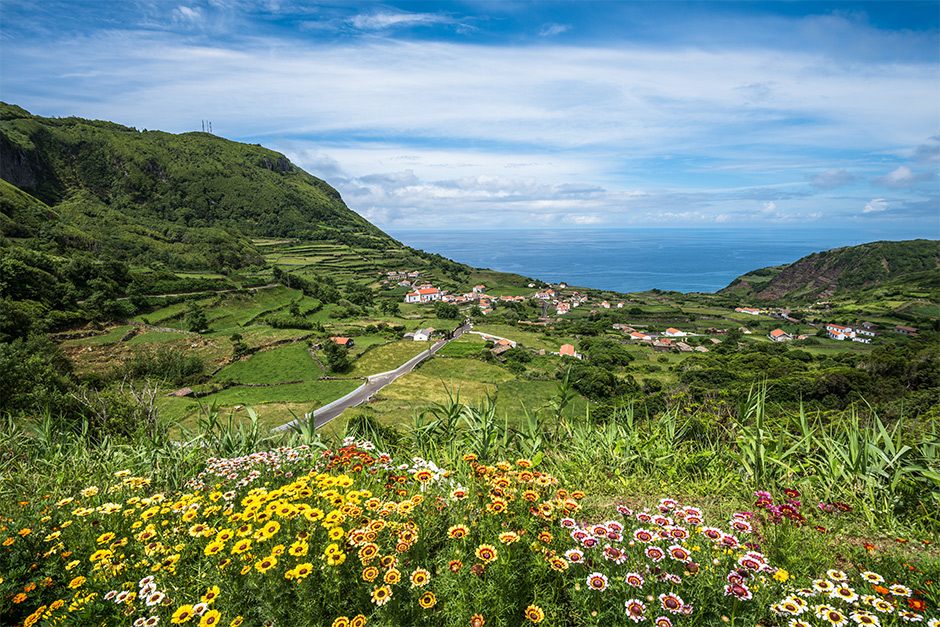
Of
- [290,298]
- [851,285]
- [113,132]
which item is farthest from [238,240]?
[851,285]

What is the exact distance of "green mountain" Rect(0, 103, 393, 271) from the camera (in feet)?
300

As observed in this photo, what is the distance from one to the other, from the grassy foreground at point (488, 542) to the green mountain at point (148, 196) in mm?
96628

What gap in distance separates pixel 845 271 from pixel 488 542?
192m

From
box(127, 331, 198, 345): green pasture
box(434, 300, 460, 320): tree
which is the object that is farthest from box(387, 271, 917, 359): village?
box(127, 331, 198, 345): green pasture

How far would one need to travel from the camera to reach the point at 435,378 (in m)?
44.9

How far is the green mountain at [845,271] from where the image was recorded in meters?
130

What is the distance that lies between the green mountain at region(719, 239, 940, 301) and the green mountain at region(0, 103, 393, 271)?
150809mm

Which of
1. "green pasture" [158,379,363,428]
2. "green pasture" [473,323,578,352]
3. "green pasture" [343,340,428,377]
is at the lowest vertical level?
"green pasture" [158,379,363,428]

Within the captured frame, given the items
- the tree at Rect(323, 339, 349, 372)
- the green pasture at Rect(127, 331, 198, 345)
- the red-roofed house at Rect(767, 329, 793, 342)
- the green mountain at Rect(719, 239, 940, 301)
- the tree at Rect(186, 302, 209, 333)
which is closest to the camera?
the tree at Rect(323, 339, 349, 372)

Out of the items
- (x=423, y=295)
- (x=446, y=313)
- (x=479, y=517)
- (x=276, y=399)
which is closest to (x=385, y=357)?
(x=276, y=399)

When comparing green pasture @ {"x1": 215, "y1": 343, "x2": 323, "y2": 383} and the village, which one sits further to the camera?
the village

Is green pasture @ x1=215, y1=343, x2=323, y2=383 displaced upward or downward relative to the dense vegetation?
downward

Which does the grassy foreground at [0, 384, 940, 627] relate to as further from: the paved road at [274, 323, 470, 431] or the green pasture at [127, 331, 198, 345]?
the green pasture at [127, 331, 198, 345]

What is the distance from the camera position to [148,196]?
508 feet
